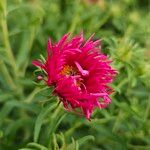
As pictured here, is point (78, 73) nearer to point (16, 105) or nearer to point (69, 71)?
point (69, 71)

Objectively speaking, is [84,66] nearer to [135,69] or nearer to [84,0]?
[135,69]

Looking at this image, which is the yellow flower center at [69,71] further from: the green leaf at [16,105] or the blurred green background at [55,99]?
the green leaf at [16,105]

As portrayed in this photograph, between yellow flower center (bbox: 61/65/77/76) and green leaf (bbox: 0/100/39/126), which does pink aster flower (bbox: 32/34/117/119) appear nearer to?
yellow flower center (bbox: 61/65/77/76)

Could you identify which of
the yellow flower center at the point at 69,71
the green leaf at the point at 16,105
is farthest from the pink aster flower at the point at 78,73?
→ the green leaf at the point at 16,105

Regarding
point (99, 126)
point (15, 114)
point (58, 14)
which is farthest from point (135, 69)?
point (58, 14)

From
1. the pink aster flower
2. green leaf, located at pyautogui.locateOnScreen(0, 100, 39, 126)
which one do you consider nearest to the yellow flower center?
the pink aster flower

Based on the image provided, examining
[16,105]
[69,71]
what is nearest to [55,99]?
[69,71]

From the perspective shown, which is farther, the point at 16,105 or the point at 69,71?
the point at 16,105
